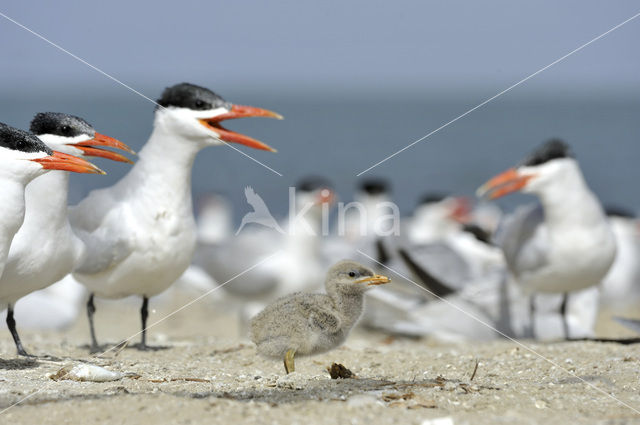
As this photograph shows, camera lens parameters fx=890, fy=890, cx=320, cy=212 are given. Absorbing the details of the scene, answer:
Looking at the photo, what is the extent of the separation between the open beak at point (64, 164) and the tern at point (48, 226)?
0.42 metres

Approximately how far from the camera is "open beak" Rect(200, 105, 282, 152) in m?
4.85

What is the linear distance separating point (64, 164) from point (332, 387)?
149 cm

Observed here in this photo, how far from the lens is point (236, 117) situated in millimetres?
5008

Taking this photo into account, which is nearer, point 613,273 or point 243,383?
point 243,383

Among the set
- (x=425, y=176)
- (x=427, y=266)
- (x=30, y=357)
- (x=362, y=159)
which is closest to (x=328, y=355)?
(x=30, y=357)

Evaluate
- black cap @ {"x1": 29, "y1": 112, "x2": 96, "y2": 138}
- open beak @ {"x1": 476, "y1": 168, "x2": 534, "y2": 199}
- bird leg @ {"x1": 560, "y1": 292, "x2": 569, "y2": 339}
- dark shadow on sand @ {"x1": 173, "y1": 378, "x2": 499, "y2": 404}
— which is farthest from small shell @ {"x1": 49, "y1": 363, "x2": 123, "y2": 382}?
bird leg @ {"x1": 560, "y1": 292, "x2": 569, "y2": 339}

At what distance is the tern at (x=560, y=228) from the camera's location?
6.38m

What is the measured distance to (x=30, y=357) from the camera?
14.6ft

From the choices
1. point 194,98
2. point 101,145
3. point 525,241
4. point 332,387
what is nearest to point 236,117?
point 194,98

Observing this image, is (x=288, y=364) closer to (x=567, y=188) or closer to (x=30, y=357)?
(x=30, y=357)

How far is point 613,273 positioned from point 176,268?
6.47m

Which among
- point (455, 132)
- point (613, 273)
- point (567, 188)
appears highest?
point (455, 132)

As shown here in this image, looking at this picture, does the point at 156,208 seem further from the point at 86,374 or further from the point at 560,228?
the point at 560,228

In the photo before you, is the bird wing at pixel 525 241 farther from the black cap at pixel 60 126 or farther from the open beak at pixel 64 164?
the open beak at pixel 64 164
